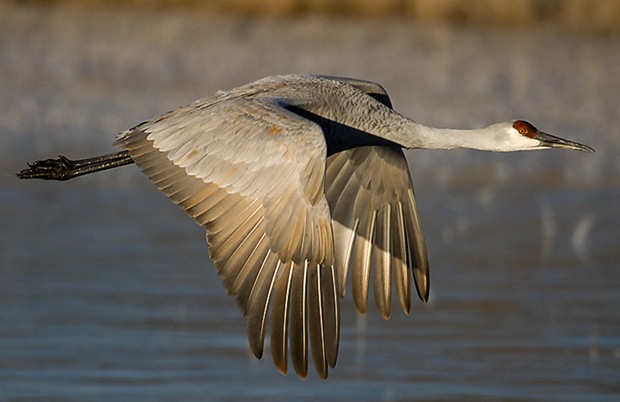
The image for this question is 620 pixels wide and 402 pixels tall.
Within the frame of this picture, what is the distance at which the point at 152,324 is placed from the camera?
9922 mm

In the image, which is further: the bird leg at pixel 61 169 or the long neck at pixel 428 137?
the bird leg at pixel 61 169

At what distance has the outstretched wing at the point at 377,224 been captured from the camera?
8.77 meters

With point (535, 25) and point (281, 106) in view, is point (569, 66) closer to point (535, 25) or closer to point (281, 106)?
point (535, 25)

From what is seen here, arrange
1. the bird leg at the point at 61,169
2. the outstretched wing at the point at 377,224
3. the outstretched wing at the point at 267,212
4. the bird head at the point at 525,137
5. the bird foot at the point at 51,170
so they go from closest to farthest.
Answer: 1. the outstretched wing at the point at 267,212
2. the outstretched wing at the point at 377,224
3. the bird head at the point at 525,137
4. the bird leg at the point at 61,169
5. the bird foot at the point at 51,170

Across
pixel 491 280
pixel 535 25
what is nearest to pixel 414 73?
pixel 535 25

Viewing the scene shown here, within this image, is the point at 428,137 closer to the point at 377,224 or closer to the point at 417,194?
the point at 377,224

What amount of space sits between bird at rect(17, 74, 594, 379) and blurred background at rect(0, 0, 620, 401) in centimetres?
84

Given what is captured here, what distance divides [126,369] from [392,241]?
1.69 m

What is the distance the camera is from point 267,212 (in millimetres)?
7465

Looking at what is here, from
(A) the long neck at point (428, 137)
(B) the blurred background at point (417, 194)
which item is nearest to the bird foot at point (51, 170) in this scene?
(B) the blurred background at point (417, 194)

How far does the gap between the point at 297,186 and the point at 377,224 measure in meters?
1.63

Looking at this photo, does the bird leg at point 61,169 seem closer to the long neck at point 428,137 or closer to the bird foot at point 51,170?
the bird foot at point 51,170

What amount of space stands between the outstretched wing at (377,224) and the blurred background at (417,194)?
562 mm

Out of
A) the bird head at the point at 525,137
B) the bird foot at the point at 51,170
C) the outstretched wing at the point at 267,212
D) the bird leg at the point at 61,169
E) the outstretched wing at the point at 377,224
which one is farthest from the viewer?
the bird foot at the point at 51,170
